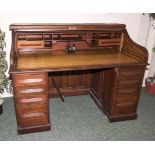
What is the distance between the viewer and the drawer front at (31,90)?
7.08ft

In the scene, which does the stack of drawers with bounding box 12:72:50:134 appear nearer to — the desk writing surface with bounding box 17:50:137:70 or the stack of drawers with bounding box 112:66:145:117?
the desk writing surface with bounding box 17:50:137:70

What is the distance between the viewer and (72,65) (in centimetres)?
222

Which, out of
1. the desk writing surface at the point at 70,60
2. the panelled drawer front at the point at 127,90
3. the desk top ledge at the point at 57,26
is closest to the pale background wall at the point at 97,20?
the desk top ledge at the point at 57,26

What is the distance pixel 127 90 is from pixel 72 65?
847 millimetres

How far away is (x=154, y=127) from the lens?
265cm

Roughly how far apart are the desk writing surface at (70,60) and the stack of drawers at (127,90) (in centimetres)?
13

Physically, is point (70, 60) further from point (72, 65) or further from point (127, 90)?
point (127, 90)

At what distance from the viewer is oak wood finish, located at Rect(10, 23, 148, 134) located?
2.19 metres

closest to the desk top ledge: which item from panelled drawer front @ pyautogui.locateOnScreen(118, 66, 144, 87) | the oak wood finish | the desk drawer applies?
the oak wood finish

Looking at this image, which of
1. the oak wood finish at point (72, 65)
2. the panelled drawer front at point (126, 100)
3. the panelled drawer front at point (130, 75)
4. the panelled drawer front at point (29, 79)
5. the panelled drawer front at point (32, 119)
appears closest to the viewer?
the panelled drawer front at point (29, 79)

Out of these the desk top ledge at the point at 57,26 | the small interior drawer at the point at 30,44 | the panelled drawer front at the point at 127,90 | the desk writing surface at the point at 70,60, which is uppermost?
the desk top ledge at the point at 57,26

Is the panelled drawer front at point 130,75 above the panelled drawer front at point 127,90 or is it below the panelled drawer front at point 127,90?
above

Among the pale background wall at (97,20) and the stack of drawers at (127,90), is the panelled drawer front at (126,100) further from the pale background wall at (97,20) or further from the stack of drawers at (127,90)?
the pale background wall at (97,20)

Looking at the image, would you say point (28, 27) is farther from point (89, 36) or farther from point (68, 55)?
point (89, 36)
